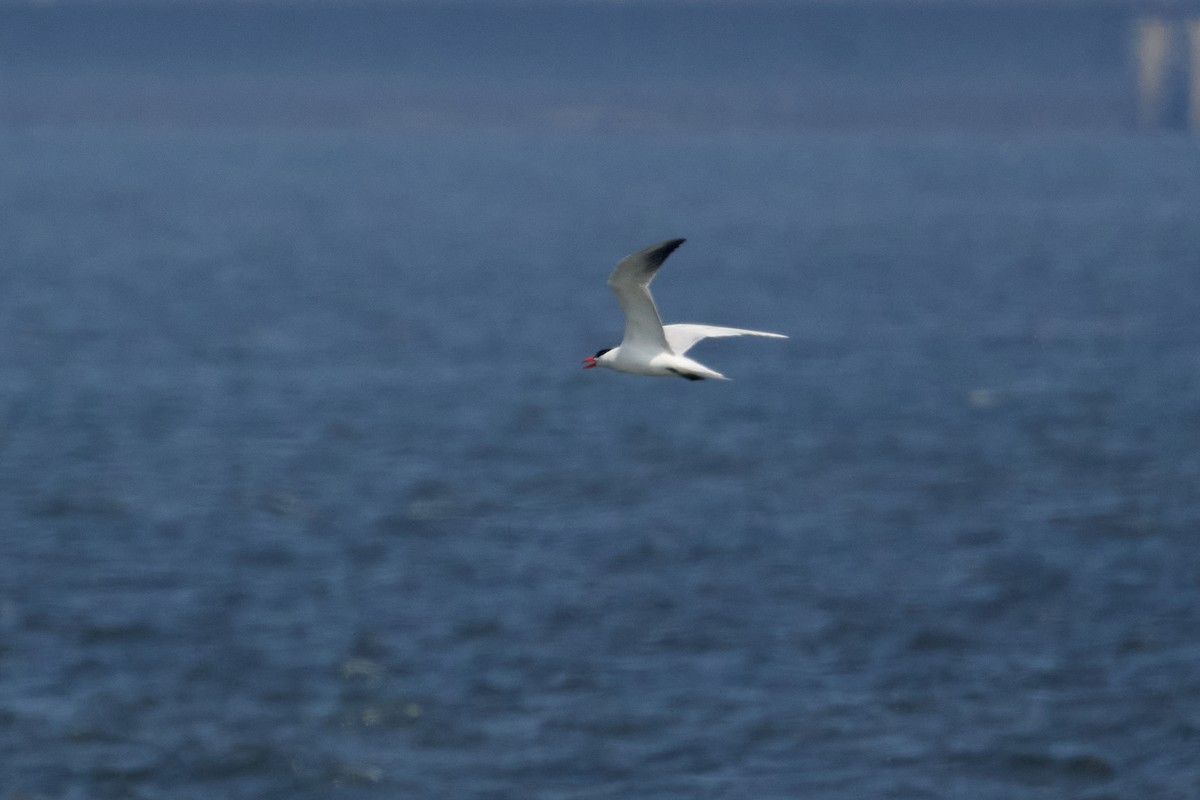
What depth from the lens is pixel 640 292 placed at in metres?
17.4

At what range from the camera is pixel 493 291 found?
373 ft

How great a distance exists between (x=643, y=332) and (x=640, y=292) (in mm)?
857

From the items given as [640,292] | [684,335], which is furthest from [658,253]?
[684,335]

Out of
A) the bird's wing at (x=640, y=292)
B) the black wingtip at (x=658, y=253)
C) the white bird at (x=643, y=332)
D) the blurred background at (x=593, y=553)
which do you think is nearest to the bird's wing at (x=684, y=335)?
the white bird at (x=643, y=332)

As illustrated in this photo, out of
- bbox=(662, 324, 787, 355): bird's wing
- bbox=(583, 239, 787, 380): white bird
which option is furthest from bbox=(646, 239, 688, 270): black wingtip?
bbox=(662, 324, 787, 355): bird's wing

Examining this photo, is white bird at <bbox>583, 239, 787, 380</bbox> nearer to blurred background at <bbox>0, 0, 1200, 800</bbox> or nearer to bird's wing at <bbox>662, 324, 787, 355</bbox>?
bird's wing at <bbox>662, 324, 787, 355</bbox>

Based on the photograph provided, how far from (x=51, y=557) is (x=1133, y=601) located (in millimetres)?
28527

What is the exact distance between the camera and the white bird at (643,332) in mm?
16938

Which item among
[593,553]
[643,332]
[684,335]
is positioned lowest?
[643,332]

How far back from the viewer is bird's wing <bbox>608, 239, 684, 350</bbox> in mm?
16688

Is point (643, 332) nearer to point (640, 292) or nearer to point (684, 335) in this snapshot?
point (640, 292)

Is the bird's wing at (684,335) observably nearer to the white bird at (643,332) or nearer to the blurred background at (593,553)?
the white bird at (643,332)

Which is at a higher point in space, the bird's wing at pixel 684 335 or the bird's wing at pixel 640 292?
the bird's wing at pixel 684 335

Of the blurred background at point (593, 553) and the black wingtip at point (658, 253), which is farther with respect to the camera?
the blurred background at point (593, 553)
